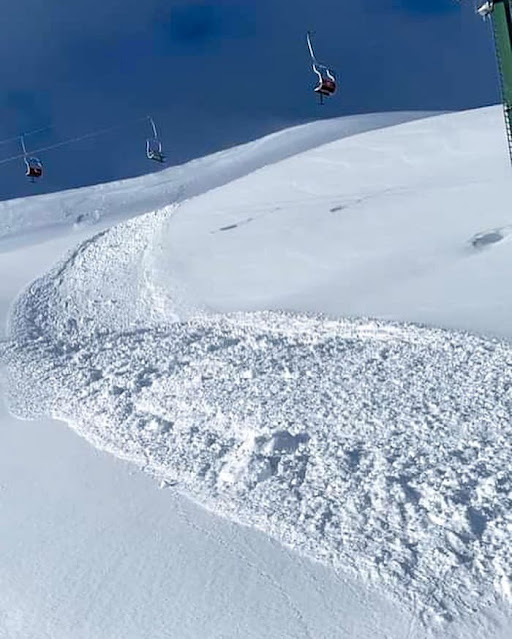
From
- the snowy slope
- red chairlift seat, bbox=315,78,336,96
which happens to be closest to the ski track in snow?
red chairlift seat, bbox=315,78,336,96

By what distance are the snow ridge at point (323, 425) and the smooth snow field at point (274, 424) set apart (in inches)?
1.0

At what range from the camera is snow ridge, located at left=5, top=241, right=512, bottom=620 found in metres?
6.50

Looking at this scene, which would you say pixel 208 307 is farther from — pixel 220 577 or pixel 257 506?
pixel 220 577

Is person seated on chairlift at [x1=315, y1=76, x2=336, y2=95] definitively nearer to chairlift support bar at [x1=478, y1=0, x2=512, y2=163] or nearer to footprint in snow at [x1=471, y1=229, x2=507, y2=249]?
footprint in snow at [x1=471, y1=229, x2=507, y2=249]

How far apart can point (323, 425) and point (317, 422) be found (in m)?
0.10

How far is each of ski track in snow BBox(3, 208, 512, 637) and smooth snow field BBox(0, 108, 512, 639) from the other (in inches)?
1.0

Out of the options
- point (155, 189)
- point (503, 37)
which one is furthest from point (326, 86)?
point (155, 189)

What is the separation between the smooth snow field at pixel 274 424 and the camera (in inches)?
244

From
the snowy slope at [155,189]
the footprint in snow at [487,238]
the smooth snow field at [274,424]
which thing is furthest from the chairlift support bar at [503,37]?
the snowy slope at [155,189]

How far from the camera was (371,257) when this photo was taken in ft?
48.2

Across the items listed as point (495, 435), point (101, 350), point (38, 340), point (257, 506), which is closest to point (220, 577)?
point (257, 506)

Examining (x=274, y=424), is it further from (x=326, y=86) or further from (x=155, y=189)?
(x=155, y=189)

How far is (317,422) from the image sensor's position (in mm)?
8641

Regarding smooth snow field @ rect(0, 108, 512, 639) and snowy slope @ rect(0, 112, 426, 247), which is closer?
smooth snow field @ rect(0, 108, 512, 639)
